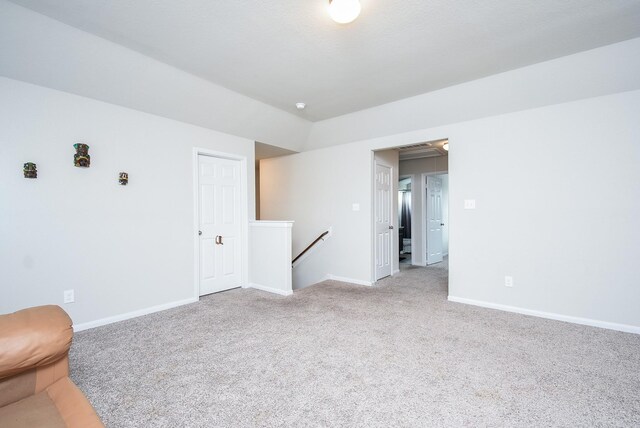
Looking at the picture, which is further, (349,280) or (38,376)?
(349,280)

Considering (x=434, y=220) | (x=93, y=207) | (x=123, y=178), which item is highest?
(x=123, y=178)

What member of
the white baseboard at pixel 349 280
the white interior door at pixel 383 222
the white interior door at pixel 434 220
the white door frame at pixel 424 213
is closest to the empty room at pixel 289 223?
the white baseboard at pixel 349 280

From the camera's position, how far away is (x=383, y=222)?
211 inches

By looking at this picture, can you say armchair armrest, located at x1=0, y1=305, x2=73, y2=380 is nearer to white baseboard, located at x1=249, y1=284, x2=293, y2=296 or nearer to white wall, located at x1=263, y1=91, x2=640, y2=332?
white baseboard, located at x1=249, y1=284, x2=293, y2=296

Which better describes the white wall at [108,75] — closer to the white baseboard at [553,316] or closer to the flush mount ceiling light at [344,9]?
the flush mount ceiling light at [344,9]

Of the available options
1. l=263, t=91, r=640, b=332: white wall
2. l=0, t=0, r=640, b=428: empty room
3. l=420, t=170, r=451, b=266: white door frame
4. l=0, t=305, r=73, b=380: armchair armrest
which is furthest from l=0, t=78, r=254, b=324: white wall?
l=420, t=170, r=451, b=266: white door frame

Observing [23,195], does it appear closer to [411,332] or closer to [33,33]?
[33,33]

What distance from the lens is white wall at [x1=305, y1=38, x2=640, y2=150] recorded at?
113 inches

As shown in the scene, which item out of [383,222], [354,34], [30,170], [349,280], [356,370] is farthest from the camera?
[383,222]

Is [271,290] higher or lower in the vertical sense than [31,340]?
lower

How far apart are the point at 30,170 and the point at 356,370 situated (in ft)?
11.3

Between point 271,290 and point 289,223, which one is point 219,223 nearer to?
point 289,223

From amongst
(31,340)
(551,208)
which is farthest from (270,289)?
(551,208)

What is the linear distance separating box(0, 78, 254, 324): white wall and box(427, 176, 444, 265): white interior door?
5.12 metres
